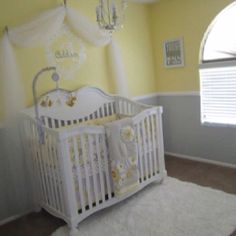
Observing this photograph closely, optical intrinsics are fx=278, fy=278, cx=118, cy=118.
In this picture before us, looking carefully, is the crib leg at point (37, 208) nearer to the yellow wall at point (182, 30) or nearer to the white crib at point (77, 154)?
the white crib at point (77, 154)

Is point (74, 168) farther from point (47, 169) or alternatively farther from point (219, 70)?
point (219, 70)

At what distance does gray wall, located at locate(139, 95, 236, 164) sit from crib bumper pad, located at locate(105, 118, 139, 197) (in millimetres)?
1395

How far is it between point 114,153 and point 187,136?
1730 mm

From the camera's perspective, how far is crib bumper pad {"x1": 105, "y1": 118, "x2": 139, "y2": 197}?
2.63 m

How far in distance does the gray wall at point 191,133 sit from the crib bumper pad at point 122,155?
1.40 meters

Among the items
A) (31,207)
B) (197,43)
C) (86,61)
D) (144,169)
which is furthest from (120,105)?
(31,207)

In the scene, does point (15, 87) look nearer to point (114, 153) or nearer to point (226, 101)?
point (114, 153)

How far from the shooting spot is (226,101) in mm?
3504

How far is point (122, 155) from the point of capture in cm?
269

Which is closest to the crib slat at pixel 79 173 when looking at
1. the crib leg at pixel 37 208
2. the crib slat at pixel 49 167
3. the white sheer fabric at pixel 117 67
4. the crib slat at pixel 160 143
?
the crib slat at pixel 49 167

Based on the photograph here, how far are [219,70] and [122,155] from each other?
1.75m

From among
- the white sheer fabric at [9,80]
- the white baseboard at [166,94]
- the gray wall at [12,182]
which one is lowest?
the gray wall at [12,182]

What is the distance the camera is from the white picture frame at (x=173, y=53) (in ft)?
12.6

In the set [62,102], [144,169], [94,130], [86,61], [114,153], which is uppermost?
[86,61]
